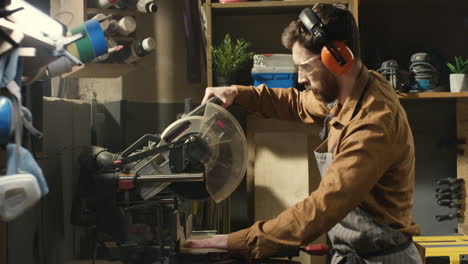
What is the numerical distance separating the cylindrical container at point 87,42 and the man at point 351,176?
0.60 m

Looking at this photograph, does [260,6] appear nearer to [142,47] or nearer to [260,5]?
[260,5]

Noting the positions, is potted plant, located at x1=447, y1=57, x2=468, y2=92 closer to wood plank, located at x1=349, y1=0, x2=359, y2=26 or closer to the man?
wood plank, located at x1=349, y1=0, x2=359, y2=26

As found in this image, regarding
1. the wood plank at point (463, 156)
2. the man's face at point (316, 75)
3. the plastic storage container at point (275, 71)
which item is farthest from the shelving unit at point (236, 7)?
the wood plank at point (463, 156)

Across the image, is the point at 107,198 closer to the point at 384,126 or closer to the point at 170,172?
the point at 170,172

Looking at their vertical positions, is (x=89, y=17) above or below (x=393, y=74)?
above

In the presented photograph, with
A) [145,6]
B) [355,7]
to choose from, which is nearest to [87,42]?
[145,6]

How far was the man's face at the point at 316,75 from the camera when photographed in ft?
5.09

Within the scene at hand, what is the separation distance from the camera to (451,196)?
2449 millimetres

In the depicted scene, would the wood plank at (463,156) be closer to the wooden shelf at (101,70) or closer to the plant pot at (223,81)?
the plant pot at (223,81)

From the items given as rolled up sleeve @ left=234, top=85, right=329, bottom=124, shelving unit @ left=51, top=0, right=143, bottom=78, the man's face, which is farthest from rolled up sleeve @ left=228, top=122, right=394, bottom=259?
shelving unit @ left=51, top=0, right=143, bottom=78

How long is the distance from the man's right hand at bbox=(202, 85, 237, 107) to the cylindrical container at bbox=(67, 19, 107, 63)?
638 millimetres

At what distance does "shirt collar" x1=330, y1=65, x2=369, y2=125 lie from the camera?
4.98ft

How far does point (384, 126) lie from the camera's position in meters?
1.41

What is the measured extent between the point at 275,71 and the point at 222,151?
0.82 metres
